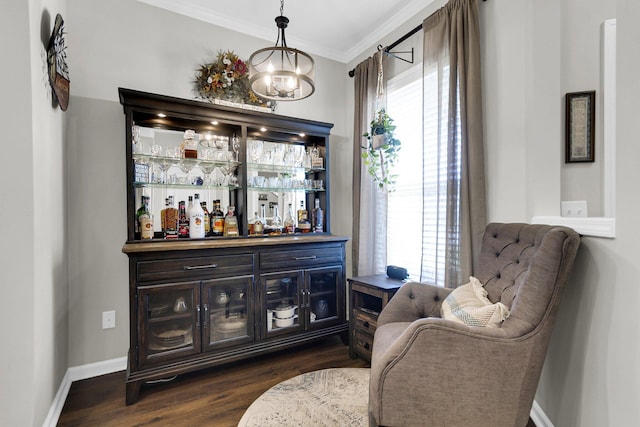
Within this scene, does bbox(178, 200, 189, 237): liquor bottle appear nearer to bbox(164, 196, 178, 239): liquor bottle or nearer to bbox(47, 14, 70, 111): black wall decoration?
bbox(164, 196, 178, 239): liquor bottle

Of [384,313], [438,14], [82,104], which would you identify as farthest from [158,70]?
[384,313]

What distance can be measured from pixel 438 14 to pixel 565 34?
823 mm

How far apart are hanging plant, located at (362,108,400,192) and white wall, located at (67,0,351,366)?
1704 millimetres

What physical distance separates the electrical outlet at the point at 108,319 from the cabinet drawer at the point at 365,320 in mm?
1909

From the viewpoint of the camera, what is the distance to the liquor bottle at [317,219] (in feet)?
10.4

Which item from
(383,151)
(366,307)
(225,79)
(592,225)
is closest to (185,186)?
(225,79)

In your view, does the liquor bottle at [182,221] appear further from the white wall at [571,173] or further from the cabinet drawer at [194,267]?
the white wall at [571,173]

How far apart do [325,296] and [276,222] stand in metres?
0.86

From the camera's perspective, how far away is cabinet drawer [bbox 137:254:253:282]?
2072 millimetres

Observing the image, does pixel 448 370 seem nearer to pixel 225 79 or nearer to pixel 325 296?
pixel 325 296

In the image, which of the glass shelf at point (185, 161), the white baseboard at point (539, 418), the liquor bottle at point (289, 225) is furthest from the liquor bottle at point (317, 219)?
the white baseboard at point (539, 418)

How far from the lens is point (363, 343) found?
8.27ft

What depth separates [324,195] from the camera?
3.20m

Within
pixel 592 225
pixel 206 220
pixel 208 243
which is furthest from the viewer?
pixel 206 220
